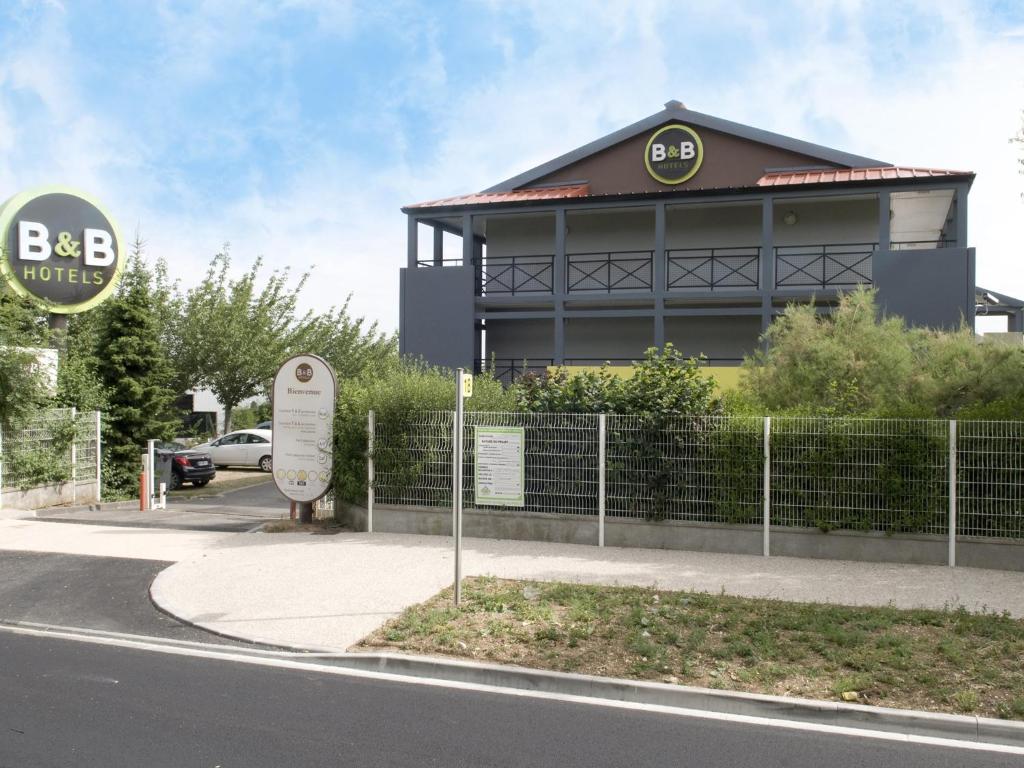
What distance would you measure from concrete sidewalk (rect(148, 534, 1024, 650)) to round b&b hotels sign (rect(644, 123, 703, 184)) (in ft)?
44.3

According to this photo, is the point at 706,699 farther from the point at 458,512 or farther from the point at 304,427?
the point at 304,427

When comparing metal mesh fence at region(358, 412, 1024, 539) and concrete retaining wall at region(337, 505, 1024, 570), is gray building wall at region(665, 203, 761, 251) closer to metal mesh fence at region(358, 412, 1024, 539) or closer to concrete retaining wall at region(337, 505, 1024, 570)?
metal mesh fence at region(358, 412, 1024, 539)

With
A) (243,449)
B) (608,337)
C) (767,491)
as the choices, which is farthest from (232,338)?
(767,491)

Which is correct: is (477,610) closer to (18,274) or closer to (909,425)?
(909,425)

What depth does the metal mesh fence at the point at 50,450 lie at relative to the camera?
49.5 feet

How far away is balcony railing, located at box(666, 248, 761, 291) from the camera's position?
21.9 meters

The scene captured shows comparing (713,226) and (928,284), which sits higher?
(713,226)

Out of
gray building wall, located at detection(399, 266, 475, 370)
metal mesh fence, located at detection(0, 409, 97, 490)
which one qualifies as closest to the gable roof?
gray building wall, located at detection(399, 266, 475, 370)

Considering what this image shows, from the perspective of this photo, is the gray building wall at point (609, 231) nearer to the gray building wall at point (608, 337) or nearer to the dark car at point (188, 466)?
the gray building wall at point (608, 337)

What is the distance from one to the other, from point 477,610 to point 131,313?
15.3m

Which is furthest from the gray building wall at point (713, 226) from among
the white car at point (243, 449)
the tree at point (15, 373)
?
the tree at point (15, 373)

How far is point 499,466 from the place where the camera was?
1154 centimetres

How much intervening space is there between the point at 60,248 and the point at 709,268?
15572 mm

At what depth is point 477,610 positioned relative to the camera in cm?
773
